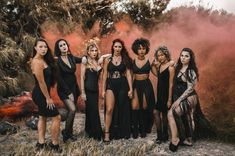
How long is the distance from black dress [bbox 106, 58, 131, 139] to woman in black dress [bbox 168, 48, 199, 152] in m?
0.98

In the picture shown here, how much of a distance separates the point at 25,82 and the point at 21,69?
0.63 metres

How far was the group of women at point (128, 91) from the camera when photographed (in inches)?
317

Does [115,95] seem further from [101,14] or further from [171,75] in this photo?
[101,14]

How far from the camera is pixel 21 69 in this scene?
46.6 feet

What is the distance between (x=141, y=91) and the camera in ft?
28.5

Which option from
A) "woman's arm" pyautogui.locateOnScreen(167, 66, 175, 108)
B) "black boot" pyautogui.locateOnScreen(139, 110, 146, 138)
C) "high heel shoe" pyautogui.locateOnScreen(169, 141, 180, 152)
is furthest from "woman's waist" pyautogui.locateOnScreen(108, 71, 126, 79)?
"high heel shoe" pyautogui.locateOnScreen(169, 141, 180, 152)

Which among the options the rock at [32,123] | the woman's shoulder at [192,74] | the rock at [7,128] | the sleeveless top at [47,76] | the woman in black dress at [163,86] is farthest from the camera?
the rock at [32,123]

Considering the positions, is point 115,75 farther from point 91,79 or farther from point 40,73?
point 40,73

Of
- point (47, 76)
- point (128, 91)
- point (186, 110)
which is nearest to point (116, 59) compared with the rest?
point (128, 91)

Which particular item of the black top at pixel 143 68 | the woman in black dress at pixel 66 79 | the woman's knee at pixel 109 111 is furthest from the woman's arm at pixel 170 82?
the woman in black dress at pixel 66 79

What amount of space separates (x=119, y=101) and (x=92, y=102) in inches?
20.0

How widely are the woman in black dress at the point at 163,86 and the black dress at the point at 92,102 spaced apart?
1.14 meters

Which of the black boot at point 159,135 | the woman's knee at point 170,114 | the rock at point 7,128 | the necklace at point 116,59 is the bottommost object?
the black boot at point 159,135

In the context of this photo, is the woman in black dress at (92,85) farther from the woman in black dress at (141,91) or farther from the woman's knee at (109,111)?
the woman in black dress at (141,91)
